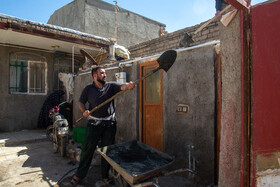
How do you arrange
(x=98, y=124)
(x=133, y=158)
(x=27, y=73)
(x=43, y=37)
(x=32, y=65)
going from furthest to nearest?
1. (x=32, y=65)
2. (x=27, y=73)
3. (x=43, y=37)
4. (x=98, y=124)
5. (x=133, y=158)

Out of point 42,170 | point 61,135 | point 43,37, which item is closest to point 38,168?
point 42,170

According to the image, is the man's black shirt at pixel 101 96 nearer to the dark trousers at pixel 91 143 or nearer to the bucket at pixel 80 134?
the dark trousers at pixel 91 143

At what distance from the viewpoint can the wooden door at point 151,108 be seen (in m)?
4.81

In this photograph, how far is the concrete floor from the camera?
3936mm

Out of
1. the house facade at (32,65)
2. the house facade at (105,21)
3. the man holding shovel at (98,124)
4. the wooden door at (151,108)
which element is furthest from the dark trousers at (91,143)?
the house facade at (105,21)

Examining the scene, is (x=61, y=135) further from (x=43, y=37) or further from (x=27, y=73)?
(x=27, y=73)

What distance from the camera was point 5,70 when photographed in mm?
8711

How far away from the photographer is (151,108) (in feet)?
16.6

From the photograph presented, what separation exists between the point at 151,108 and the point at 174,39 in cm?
425

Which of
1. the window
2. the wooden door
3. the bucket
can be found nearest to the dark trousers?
the wooden door

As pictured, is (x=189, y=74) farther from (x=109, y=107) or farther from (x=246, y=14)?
(x=246, y=14)

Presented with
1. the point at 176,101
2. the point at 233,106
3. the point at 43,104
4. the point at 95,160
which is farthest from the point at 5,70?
the point at 233,106

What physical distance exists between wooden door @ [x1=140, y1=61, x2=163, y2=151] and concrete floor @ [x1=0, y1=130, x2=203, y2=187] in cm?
109

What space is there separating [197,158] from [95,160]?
2564mm
